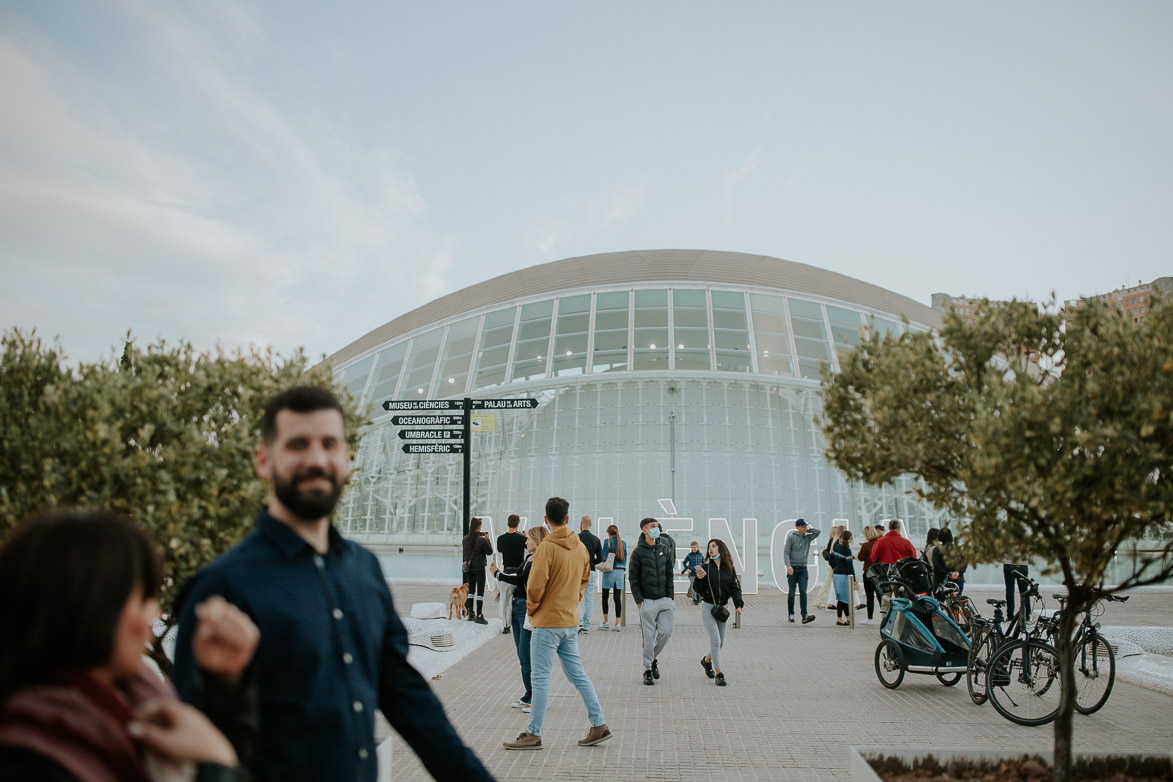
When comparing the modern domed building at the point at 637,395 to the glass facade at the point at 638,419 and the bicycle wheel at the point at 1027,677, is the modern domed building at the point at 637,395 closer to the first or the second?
the glass facade at the point at 638,419

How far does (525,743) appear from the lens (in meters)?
6.63

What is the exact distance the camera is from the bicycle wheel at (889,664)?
9.20 m

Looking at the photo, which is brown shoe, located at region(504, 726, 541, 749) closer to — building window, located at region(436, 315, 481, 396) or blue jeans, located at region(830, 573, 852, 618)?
blue jeans, located at region(830, 573, 852, 618)

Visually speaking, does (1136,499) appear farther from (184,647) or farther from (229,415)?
(229,415)

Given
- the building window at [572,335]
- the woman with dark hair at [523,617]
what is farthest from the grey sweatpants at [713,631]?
the building window at [572,335]

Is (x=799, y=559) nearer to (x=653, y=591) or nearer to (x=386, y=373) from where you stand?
(x=653, y=591)

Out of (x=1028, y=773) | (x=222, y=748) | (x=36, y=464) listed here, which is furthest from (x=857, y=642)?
(x=222, y=748)

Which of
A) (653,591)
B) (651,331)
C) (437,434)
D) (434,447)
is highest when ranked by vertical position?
(651,331)

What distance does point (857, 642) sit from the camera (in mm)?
13211

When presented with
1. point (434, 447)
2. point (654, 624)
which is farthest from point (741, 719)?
point (434, 447)

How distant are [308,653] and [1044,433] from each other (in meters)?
4.07

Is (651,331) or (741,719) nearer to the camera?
(741,719)

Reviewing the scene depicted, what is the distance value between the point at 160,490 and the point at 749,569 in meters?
18.4

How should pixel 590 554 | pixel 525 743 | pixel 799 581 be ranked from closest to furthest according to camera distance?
pixel 525 743, pixel 590 554, pixel 799 581
